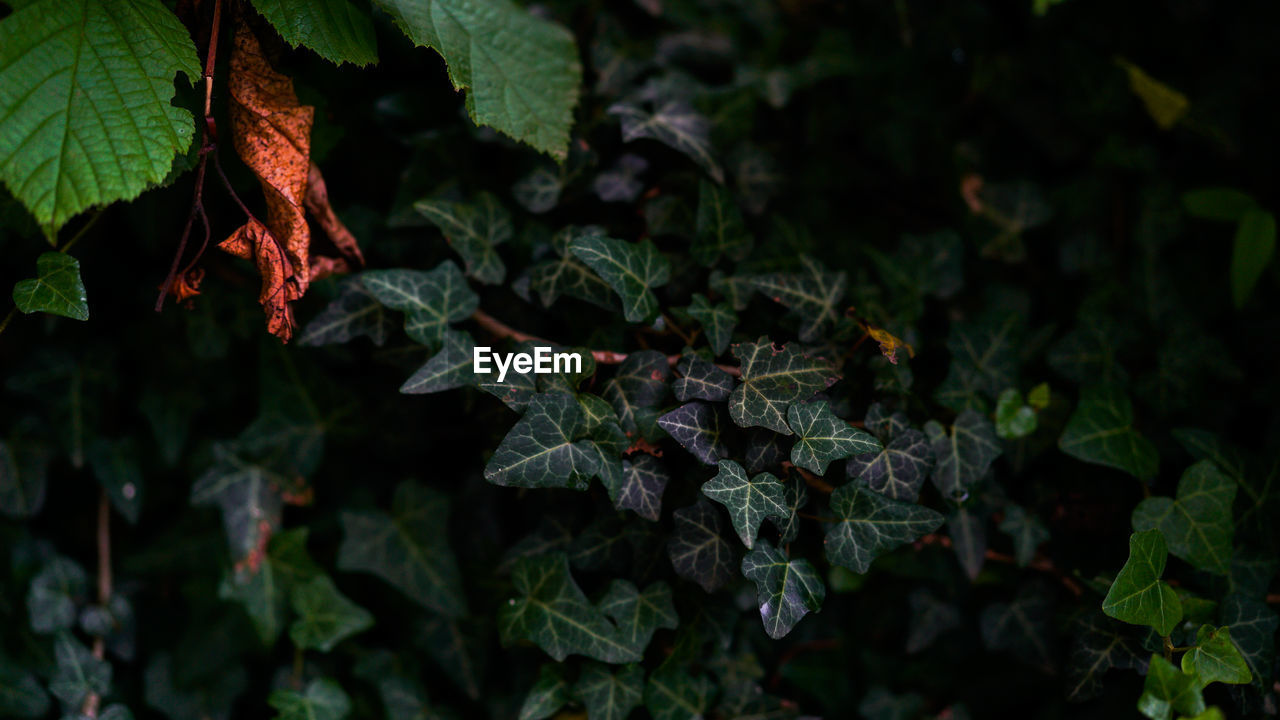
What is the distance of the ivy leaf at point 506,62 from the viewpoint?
4.38ft

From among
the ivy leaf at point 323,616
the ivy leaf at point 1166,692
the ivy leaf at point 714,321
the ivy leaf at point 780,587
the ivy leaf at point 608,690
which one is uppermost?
the ivy leaf at point 714,321

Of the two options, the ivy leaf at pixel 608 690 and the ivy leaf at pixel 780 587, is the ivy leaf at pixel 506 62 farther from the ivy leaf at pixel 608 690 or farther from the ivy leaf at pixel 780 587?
the ivy leaf at pixel 608 690

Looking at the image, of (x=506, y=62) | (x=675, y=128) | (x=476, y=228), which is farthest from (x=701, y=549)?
(x=506, y=62)

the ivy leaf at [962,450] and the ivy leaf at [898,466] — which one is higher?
the ivy leaf at [898,466]

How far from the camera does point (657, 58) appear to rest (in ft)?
5.96

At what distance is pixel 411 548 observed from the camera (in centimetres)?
163

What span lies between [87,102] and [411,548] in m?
1.00

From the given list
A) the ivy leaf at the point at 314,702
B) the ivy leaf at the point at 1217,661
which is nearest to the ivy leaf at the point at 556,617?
the ivy leaf at the point at 314,702

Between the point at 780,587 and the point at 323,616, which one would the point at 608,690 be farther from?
the point at 323,616

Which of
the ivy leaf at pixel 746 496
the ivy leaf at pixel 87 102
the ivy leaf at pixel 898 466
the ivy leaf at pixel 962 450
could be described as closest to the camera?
the ivy leaf at pixel 87 102

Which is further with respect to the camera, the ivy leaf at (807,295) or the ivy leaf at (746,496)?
the ivy leaf at (807,295)

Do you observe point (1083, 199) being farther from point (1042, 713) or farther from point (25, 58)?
point (25, 58)

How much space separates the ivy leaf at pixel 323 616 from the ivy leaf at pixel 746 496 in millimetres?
885

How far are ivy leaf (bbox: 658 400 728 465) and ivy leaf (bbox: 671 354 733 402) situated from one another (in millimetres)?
20
